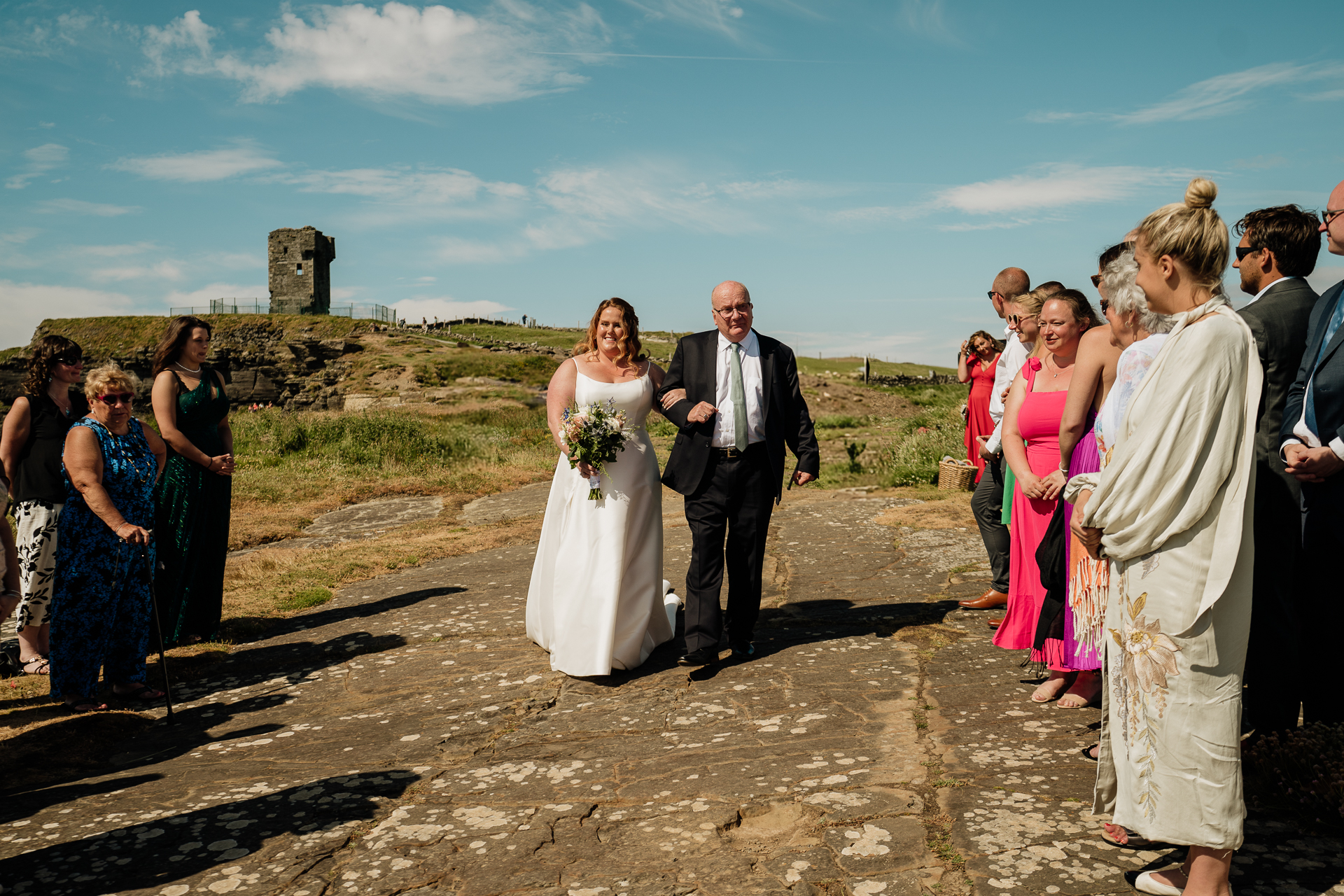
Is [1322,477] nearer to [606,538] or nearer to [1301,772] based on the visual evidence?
[1301,772]

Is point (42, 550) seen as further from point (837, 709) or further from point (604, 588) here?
point (837, 709)

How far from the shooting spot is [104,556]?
4.93 metres

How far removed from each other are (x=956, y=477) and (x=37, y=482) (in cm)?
922

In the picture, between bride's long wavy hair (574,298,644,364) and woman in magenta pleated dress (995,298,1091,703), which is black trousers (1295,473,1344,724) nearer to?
woman in magenta pleated dress (995,298,1091,703)

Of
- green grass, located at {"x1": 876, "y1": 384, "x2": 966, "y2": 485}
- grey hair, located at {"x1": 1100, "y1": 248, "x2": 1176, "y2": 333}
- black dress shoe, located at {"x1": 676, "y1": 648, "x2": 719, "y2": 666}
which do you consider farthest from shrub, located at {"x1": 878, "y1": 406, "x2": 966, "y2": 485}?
grey hair, located at {"x1": 1100, "y1": 248, "x2": 1176, "y2": 333}

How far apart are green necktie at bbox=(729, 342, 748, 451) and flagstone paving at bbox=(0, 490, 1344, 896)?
4.18ft

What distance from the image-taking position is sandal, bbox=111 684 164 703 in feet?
16.2

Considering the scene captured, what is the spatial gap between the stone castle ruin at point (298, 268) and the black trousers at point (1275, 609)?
59041mm

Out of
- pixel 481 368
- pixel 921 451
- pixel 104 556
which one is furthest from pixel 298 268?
pixel 104 556

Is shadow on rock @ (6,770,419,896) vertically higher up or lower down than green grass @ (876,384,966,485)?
lower down

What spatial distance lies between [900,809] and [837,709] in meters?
1.08

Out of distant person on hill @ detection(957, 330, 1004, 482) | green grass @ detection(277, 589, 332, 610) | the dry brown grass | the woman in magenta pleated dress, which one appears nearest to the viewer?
the woman in magenta pleated dress

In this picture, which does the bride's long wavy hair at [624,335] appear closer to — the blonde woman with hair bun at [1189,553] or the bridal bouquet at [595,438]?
the bridal bouquet at [595,438]

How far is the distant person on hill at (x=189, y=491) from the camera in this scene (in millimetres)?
6059
